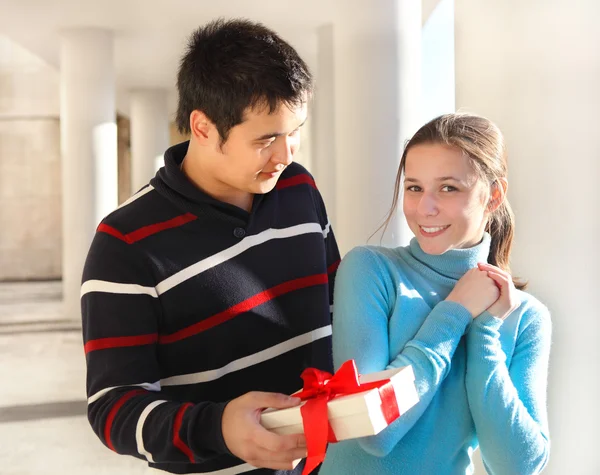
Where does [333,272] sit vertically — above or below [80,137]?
below

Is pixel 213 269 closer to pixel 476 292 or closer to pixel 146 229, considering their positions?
pixel 146 229

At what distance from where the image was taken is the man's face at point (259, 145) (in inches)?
69.1

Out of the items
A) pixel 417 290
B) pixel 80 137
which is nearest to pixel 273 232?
pixel 417 290

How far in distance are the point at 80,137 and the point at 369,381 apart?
9.46 m

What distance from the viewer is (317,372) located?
1.37 meters

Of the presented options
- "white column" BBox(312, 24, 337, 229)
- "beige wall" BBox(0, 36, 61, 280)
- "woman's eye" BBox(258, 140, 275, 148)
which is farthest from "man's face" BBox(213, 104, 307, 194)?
"beige wall" BBox(0, 36, 61, 280)

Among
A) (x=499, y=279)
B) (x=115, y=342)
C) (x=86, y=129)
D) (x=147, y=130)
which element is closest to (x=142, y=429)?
(x=115, y=342)

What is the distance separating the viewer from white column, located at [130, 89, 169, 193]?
1552 centimetres

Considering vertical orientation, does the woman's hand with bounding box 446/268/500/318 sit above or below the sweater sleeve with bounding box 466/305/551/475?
above

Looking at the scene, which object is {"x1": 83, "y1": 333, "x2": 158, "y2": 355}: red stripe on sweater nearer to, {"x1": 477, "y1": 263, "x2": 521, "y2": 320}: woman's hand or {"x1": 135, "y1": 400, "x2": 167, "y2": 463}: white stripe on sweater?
{"x1": 135, "y1": 400, "x2": 167, "y2": 463}: white stripe on sweater

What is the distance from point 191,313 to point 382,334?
0.44 metres

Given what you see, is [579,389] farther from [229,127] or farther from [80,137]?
[80,137]

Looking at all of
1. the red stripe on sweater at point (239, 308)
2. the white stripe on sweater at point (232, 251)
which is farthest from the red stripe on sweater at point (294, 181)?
the red stripe on sweater at point (239, 308)

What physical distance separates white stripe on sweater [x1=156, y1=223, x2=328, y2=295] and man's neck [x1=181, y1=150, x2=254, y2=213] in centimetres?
9
